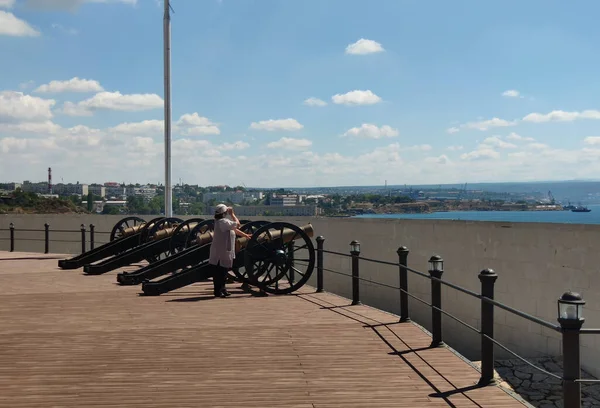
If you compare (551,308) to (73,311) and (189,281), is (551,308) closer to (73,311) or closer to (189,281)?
(189,281)

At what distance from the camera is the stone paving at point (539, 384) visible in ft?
36.1

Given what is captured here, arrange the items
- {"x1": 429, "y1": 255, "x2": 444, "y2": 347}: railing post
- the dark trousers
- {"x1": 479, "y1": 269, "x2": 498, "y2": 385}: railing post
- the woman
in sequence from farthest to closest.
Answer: the dark trousers
the woman
{"x1": 429, "y1": 255, "x2": 444, "y2": 347}: railing post
{"x1": 479, "y1": 269, "x2": 498, "y2": 385}: railing post

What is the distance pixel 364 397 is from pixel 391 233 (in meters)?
10.1

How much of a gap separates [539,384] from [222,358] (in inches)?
311

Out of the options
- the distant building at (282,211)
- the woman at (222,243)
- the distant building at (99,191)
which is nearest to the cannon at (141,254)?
the woman at (222,243)

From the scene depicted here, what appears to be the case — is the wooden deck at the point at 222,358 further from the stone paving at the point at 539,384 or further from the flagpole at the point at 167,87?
the flagpole at the point at 167,87

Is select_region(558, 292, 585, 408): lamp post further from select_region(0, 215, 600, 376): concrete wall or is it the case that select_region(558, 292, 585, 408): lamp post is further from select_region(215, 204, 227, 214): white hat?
select_region(215, 204, 227, 214): white hat

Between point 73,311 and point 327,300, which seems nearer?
point 73,311

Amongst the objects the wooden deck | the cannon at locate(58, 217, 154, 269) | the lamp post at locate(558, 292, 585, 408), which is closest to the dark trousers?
the wooden deck

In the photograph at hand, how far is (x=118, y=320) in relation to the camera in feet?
28.5

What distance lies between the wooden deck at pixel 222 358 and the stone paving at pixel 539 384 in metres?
3.94

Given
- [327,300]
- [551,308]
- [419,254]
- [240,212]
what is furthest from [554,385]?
[240,212]

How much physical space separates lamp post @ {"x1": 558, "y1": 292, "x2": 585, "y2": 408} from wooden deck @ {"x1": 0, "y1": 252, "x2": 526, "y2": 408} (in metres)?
0.94

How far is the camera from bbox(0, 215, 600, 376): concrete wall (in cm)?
1054
